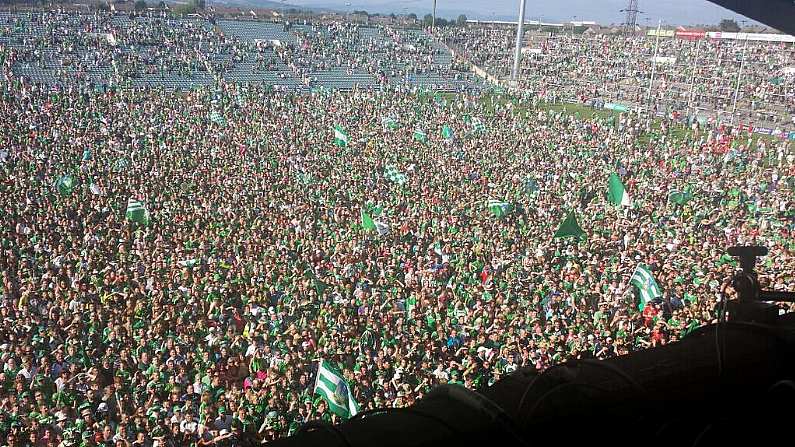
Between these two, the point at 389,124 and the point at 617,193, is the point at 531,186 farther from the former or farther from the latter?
the point at 389,124

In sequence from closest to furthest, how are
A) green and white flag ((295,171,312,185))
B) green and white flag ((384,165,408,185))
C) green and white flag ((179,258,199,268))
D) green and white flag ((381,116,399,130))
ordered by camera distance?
1. green and white flag ((179,258,199,268))
2. green and white flag ((295,171,312,185))
3. green and white flag ((384,165,408,185))
4. green and white flag ((381,116,399,130))

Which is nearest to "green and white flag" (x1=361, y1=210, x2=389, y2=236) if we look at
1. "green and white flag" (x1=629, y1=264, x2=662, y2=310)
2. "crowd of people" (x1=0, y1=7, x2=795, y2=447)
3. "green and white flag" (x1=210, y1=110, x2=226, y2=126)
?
"crowd of people" (x1=0, y1=7, x2=795, y2=447)

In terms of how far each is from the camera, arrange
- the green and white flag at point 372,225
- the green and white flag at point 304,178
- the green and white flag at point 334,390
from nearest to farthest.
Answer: the green and white flag at point 334,390 → the green and white flag at point 372,225 → the green and white flag at point 304,178

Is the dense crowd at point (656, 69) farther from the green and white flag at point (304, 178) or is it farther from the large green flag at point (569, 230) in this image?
the large green flag at point (569, 230)

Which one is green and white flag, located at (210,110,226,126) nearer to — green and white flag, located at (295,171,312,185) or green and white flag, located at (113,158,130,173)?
green and white flag, located at (113,158,130,173)

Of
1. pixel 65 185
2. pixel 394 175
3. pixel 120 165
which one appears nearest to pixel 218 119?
pixel 120 165

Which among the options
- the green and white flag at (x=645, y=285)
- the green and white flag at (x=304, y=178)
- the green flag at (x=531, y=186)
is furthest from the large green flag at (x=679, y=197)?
the green and white flag at (x=304, y=178)

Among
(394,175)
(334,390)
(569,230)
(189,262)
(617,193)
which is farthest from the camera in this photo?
(394,175)
